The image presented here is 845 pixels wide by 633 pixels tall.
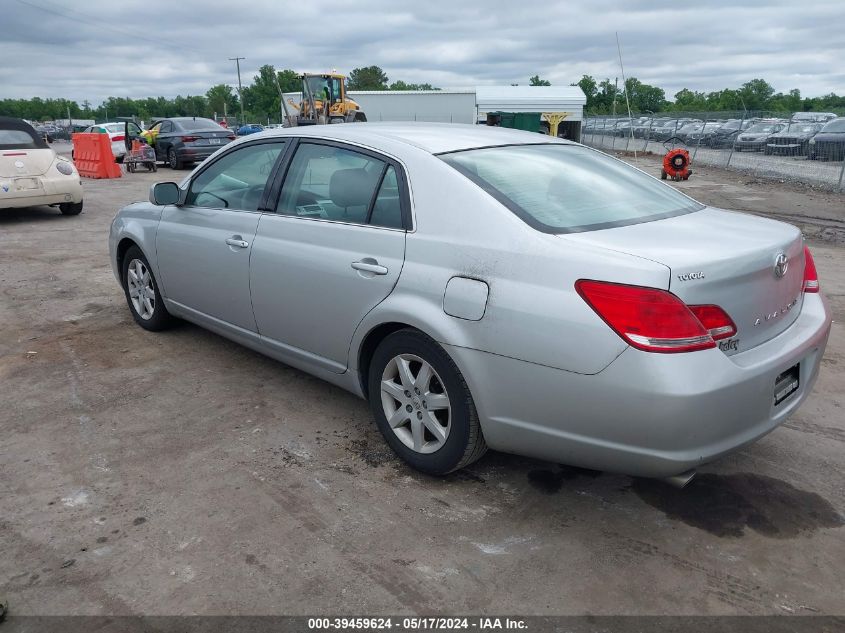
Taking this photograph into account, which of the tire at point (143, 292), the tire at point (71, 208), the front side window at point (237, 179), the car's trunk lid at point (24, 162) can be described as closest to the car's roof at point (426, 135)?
the front side window at point (237, 179)

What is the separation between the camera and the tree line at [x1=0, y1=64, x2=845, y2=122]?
8131cm

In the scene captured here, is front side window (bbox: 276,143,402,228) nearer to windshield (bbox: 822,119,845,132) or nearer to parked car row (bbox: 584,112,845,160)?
parked car row (bbox: 584,112,845,160)

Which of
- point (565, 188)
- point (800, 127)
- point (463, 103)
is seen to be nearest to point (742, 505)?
point (565, 188)

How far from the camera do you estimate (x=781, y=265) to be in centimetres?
288

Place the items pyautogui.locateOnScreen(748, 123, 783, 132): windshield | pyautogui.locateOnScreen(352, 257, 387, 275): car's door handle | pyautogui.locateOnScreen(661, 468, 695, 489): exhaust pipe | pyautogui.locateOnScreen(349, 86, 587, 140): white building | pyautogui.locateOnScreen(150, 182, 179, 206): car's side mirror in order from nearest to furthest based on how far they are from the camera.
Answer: pyautogui.locateOnScreen(661, 468, 695, 489): exhaust pipe < pyautogui.locateOnScreen(352, 257, 387, 275): car's door handle < pyautogui.locateOnScreen(150, 182, 179, 206): car's side mirror < pyautogui.locateOnScreen(748, 123, 783, 132): windshield < pyautogui.locateOnScreen(349, 86, 587, 140): white building

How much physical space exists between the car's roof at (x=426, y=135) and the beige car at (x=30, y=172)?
8.28m

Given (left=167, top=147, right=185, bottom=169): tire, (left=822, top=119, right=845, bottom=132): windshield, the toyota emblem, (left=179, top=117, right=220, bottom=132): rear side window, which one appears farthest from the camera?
(left=179, top=117, right=220, bottom=132): rear side window

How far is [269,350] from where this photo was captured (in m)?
4.12

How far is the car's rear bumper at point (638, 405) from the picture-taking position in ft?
8.03

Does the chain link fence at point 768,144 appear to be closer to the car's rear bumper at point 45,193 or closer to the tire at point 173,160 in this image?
the car's rear bumper at point 45,193

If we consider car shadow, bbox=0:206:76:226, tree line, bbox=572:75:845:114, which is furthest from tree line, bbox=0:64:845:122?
car shadow, bbox=0:206:76:226

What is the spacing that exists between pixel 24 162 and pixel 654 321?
35.9 feet

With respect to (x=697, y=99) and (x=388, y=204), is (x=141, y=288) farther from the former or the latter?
(x=697, y=99)

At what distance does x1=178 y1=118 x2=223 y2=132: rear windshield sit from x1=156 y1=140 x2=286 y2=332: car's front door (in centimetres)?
1653
